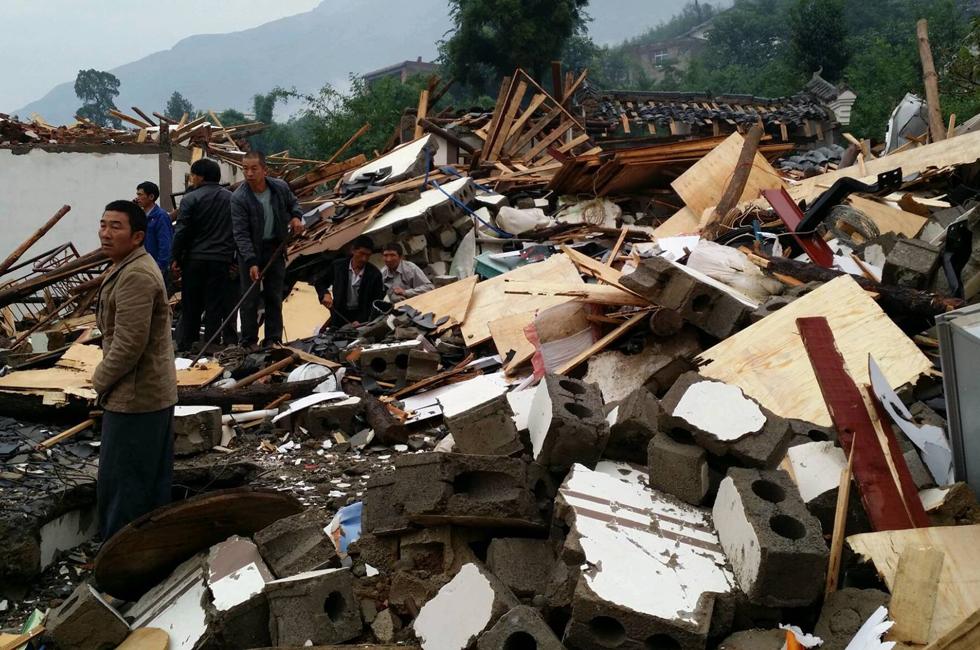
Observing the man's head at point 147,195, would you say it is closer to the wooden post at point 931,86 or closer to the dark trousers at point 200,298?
the dark trousers at point 200,298

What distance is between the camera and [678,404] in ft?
12.3

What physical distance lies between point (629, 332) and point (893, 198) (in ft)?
14.7

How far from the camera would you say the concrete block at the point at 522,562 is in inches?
133

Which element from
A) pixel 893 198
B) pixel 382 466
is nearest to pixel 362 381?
pixel 382 466

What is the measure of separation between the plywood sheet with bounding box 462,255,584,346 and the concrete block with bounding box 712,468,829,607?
362 centimetres

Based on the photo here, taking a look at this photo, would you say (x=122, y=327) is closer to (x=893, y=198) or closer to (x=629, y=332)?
(x=629, y=332)

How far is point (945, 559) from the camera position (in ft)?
10.1

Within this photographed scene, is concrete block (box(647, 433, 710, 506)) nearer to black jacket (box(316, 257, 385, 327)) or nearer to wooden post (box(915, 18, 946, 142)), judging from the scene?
black jacket (box(316, 257, 385, 327))

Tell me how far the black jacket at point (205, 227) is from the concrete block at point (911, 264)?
18.3 ft

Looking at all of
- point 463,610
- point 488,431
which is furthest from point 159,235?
point 463,610

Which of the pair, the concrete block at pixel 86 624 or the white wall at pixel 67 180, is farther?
the white wall at pixel 67 180

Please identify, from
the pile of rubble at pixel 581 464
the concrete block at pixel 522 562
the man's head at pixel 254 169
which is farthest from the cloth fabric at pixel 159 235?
the concrete block at pixel 522 562

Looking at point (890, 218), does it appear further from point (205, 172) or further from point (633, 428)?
point (205, 172)

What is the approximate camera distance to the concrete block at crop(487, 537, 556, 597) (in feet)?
11.1
